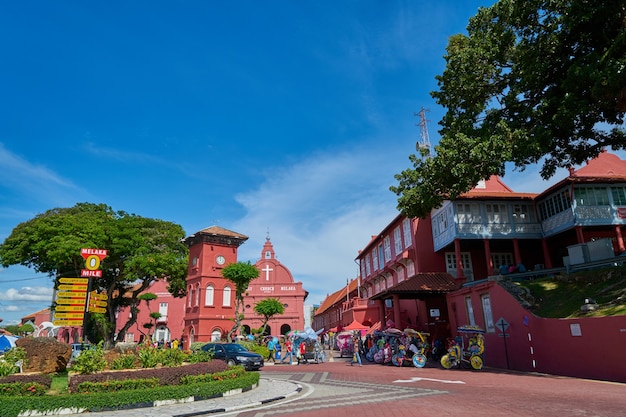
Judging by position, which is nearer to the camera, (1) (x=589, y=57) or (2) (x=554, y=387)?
(2) (x=554, y=387)

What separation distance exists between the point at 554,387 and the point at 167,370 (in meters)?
10.9

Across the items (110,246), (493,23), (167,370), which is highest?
(493,23)

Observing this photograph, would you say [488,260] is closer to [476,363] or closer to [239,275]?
[476,363]

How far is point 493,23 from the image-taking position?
17812mm

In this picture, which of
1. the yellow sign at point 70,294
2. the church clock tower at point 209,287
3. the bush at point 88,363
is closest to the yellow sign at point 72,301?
the yellow sign at point 70,294

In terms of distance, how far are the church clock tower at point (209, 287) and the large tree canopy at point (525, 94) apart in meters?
25.4

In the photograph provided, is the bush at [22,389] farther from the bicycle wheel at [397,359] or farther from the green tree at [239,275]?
the green tree at [239,275]

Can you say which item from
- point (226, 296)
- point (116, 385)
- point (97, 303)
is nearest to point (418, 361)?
point (116, 385)

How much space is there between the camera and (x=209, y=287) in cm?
3891

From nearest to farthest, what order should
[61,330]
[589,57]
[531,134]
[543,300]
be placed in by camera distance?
1. [589,57]
2. [531,134]
3. [543,300]
4. [61,330]

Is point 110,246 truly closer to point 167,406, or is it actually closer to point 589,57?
point 167,406

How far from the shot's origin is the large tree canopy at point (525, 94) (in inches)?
567

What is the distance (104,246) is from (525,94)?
30.2 metres

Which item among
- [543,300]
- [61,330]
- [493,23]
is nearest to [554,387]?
[543,300]
